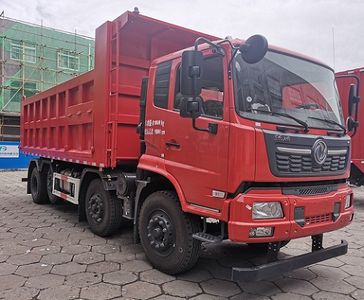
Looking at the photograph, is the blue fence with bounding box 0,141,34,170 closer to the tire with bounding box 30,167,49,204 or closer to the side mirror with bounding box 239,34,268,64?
the tire with bounding box 30,167,49,204

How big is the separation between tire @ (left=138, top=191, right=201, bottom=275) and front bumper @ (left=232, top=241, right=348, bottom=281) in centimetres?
73

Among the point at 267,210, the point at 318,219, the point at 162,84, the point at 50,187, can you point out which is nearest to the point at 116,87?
the point at 162,84

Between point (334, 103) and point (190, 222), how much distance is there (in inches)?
80.7

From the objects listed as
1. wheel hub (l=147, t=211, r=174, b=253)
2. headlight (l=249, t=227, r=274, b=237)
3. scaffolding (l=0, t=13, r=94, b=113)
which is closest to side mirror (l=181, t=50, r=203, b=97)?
headlight (l=249, t=227, r=274, b=237)

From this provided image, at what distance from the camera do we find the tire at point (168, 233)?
12.9 ft

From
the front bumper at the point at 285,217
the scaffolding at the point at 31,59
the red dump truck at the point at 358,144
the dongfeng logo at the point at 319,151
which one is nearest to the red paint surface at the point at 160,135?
the front bumper at the point at 285,217

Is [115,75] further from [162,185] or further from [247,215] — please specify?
[247,215]

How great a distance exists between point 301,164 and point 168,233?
157cm

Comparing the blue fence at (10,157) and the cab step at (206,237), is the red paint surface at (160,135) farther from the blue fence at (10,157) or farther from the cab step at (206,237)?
the blue fence at (10,157)

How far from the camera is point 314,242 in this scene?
13.4 ft

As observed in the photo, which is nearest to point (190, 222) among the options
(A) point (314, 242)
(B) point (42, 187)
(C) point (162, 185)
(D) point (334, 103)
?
(C) point (162, 185)

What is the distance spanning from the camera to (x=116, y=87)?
5.05 meters

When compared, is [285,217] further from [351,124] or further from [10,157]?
[10,157]

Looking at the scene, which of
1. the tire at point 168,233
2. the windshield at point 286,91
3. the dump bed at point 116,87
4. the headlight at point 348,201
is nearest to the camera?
the windshield at point 286,91
